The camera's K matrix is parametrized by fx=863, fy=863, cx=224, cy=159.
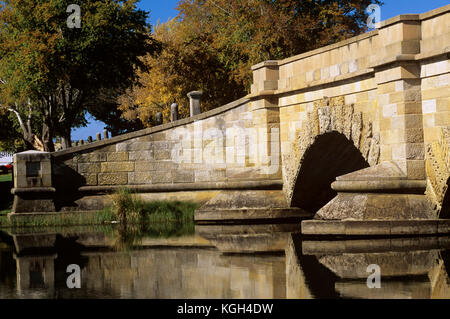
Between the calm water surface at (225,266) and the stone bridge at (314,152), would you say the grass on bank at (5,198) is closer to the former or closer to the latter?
the stone bridge at (314,152)

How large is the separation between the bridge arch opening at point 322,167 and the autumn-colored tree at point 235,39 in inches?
373

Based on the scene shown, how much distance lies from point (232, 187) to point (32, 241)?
5.12 meters

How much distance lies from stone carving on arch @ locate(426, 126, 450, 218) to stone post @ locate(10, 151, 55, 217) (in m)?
10.3

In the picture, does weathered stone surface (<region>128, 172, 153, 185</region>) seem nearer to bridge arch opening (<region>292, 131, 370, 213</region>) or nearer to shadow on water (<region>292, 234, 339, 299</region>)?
bridge arch opening (<region>292, 131, 370, 213</region>)

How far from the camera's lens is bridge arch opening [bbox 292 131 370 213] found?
18250mm

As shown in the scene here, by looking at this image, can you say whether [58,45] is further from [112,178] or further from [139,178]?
[139,178]

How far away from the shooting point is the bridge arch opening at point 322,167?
59.9 feet

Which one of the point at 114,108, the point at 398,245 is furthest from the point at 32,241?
the point at 114,108

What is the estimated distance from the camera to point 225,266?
11.6 metres

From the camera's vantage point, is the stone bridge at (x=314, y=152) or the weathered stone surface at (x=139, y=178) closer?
the stone bridge at (x=314, y=152)
